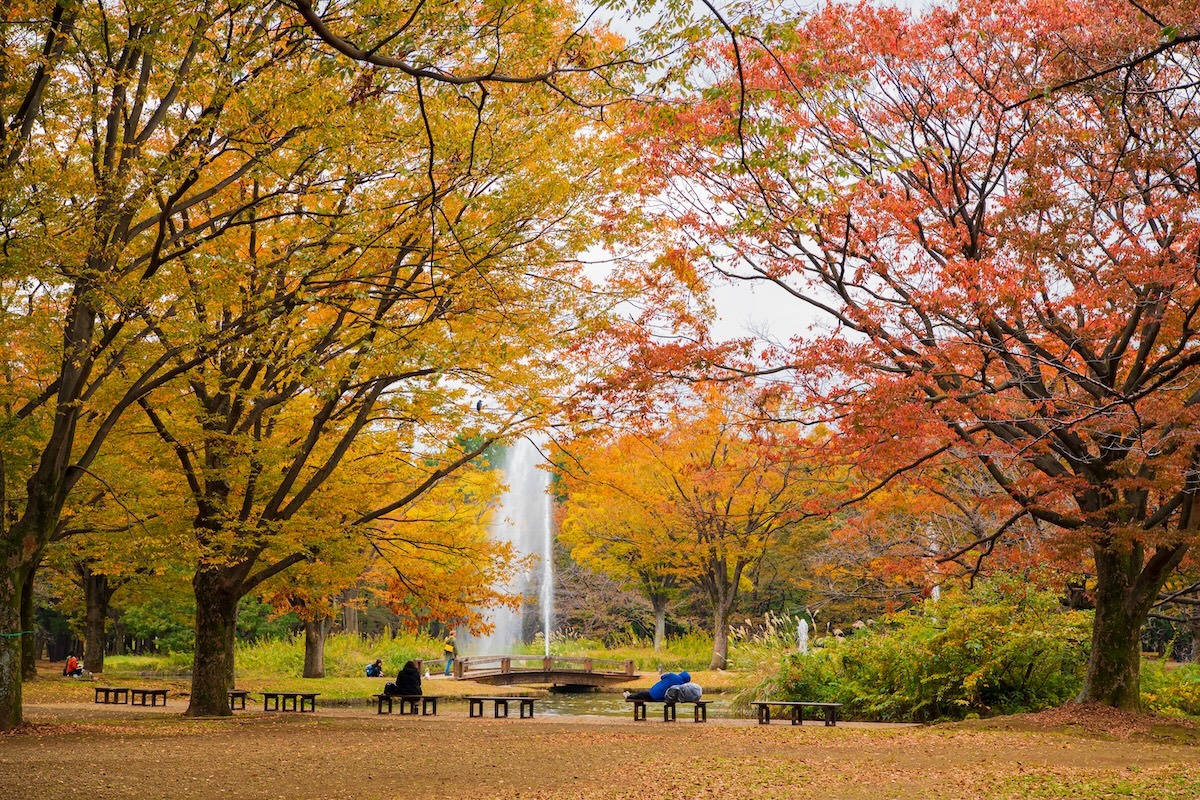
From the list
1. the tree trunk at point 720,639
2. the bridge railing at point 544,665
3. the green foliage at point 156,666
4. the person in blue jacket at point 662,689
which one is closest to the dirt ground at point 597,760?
the person in blue jacket at point 662,689

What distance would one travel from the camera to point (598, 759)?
9.46m

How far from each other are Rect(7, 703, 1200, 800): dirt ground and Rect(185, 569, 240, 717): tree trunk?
2.21ft

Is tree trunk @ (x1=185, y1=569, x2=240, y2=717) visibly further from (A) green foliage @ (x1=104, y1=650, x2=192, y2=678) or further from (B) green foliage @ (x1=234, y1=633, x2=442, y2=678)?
(A) green foliage @ (x1=104, y1=650, x2=192, y2=678)

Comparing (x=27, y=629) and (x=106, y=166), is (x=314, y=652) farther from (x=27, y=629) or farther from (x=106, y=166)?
(x=106, y=166)

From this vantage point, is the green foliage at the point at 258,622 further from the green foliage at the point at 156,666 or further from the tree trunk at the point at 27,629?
the tree trunk at the point at 27,629

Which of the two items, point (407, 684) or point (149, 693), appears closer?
point (407, 684)

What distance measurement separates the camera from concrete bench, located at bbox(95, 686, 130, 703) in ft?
57.9

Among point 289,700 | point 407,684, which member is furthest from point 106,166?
point 289,700

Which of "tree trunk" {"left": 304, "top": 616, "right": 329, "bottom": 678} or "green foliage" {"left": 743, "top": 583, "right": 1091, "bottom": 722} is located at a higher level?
"green foliage" {"left": 743, "top": 583, "right": 1091, "bottom": 722}

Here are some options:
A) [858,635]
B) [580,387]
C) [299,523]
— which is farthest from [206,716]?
[858,635]

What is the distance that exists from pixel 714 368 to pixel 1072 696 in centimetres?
693

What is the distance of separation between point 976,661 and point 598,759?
7.17 metres

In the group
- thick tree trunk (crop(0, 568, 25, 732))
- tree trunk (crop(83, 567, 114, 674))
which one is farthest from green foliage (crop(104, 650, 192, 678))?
thick tree trunk (crop(0, 568, 25, 732))

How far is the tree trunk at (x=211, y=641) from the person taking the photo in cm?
1405
